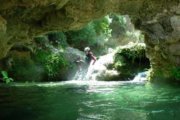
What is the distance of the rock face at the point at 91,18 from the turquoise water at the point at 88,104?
1.81 m

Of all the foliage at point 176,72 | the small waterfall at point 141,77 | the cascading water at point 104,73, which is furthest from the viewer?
the cascading water at point 104,73

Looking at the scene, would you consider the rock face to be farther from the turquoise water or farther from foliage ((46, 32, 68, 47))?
foliage ((46, 32, 68, 47))

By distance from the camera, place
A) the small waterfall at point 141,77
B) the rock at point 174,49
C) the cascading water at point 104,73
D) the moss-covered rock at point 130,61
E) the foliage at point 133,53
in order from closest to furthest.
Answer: the rock at point 174,49 → the small waterfall at point 141,77 → the cascading water at point 104,73 → the moss-covered rock at point 130,61 → the foliage at point 133,53

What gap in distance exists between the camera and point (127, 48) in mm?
18672

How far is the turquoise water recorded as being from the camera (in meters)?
8.24

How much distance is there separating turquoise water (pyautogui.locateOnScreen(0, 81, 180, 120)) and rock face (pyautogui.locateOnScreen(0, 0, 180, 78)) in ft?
5.93

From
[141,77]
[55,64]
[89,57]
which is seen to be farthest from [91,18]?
[89,57]

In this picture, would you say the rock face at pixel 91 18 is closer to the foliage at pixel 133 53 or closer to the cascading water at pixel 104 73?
the cascading water at pixel 104 73

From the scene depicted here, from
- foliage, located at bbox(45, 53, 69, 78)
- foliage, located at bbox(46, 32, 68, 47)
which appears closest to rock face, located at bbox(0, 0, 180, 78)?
foliage, located at bbox(45, 53, 69, 78)

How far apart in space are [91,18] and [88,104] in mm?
3246

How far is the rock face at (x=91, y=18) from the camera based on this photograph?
10062 millimetres

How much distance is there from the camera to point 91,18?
12117mm

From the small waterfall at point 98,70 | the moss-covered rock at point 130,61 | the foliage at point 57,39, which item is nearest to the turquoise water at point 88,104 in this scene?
the moss-covered rock at point 130,61

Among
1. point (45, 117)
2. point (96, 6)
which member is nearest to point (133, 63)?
point (96, 6)
